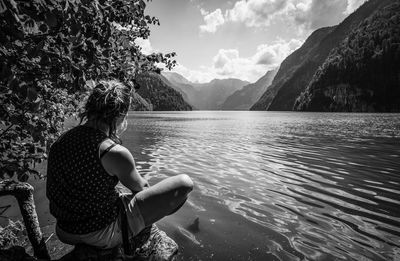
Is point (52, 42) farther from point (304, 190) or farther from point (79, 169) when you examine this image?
point (304, 190)

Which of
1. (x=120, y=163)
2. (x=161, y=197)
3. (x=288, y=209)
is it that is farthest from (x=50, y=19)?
(x=288, y=209)

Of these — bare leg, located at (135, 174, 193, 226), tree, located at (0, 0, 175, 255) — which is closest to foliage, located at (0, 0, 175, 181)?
tree, located at (0, 0, 175, 255)

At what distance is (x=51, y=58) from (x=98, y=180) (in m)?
1.65

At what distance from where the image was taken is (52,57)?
337cm

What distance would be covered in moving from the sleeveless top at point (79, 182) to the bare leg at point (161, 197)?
1.89 feet

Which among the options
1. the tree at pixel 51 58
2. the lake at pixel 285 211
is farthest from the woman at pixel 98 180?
the lake at pixel 285 211

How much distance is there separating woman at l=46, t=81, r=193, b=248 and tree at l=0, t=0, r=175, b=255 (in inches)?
18.9

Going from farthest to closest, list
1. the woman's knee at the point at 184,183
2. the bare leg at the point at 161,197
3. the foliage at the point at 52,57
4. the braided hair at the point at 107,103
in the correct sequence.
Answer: the woman's knee at the point at 184,183, the bare leg at the point at 161,197, the braided hair at the point at 107,103, the foliage at the point at 52,57

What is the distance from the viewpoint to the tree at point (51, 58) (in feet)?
9.49

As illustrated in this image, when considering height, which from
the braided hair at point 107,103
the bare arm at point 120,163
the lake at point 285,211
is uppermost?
the braided hair at point 107,103

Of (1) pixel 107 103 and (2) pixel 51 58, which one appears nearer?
(2) pixel 51 58

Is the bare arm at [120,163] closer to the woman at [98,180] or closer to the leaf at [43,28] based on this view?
the woman at [98,180]

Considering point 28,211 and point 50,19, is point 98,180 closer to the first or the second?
point 50,19

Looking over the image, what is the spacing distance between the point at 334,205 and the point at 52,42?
9.59 metres
